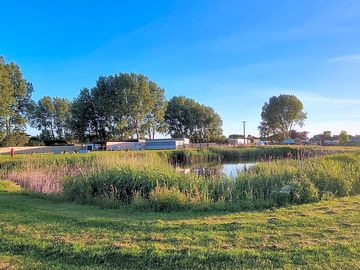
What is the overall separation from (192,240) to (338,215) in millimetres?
3022

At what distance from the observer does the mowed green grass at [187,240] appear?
146 inches

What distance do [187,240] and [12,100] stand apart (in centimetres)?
4289

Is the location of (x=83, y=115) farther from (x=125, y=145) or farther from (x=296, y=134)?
(x=296, y=134)

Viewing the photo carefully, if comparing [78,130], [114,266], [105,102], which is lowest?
[114,266]

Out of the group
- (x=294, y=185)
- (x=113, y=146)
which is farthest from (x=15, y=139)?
(x=294, y=185)

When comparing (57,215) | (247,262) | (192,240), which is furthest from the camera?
(57,215)

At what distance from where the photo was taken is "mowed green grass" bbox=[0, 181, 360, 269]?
372 centimetres

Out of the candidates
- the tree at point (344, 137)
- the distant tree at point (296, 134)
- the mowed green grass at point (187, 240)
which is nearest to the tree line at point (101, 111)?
the tree at point (344, 137)

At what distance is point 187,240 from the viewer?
14.5ft

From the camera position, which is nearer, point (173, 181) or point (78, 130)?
point (173, 181)

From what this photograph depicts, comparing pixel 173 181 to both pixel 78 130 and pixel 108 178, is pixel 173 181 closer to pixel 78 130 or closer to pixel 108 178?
pixel 108 178

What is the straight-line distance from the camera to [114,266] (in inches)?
148

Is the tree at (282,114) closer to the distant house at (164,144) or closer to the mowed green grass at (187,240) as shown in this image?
the distant house at (164,144)

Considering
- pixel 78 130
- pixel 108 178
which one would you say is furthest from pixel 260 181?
pixel 78 130
